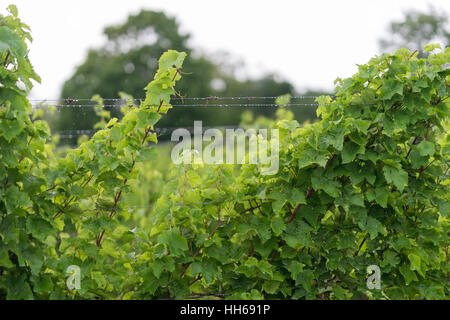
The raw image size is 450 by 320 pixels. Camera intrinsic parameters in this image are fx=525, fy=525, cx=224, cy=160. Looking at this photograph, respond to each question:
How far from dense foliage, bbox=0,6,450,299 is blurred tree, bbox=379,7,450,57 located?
1899 cm

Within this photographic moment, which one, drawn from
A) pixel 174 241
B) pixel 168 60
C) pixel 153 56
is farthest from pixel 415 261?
pixel 153 56

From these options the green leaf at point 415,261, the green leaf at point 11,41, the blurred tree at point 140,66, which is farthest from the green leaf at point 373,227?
the blurred tree at point 140,66

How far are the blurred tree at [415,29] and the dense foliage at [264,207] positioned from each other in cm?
1899

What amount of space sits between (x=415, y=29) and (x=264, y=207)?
20702 millimetres

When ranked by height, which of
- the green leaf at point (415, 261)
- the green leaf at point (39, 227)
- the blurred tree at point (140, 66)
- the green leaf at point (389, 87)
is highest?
the blurred tree at point (140, 66)

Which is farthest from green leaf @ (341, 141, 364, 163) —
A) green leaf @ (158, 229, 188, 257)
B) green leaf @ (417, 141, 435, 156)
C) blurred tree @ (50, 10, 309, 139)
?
blurred tree @ (50, 10, 309, 139)

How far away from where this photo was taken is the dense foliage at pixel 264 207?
7.36 feet

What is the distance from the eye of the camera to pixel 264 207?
7.89 feet

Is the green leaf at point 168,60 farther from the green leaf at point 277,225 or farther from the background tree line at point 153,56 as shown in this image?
the background tree line at point 153,56

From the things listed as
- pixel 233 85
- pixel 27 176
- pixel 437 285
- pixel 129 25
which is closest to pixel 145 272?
pixel 27 176

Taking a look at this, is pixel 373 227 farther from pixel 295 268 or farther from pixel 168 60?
pixel 168 60

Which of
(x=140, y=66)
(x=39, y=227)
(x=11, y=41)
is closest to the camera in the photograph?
(x=11, y=41)

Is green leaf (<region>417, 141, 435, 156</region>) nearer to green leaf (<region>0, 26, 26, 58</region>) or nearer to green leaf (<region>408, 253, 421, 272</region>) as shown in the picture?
green leaf (<region>408, 253, 421, 272</region>)
